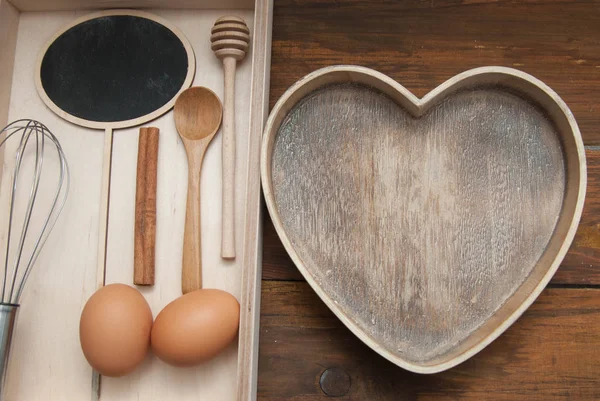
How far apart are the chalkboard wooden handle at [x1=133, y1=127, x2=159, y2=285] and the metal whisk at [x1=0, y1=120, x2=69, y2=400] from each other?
0.32 feet

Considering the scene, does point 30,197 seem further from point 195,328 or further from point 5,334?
point 195,328

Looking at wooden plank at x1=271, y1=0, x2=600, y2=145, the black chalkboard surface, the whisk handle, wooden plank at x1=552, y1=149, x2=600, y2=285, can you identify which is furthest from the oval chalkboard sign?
wooden plank at x1=552, y1=149, x2=600, y2=285

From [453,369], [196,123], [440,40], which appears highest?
[440,40]

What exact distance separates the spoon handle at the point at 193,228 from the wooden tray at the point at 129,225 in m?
0.01

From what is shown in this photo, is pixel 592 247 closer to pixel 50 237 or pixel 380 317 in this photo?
pixel 380 317

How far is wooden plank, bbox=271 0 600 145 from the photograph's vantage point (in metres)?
0.69

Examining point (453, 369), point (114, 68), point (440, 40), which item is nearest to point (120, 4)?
point (114, 68)

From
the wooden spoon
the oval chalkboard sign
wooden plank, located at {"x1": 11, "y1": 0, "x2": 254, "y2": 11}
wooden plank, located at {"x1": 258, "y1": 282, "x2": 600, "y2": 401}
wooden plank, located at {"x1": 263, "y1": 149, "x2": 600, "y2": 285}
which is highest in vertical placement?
wooden plank, located at {"x1": 11, "y1": 0, "x2": 254, "y2": 11}

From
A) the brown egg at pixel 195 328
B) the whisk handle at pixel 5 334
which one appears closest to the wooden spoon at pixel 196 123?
the brown egg at pixel 195 328

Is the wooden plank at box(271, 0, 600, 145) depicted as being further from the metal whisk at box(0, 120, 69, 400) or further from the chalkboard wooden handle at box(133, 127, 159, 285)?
the metal whisk at box(0, 120, 69, 400)

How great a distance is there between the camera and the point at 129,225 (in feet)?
2.21

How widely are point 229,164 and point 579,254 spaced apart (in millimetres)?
404

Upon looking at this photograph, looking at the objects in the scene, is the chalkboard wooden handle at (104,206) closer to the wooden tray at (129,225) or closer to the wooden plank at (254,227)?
the wooden tray at (129,225)

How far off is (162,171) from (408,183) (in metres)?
0.28
